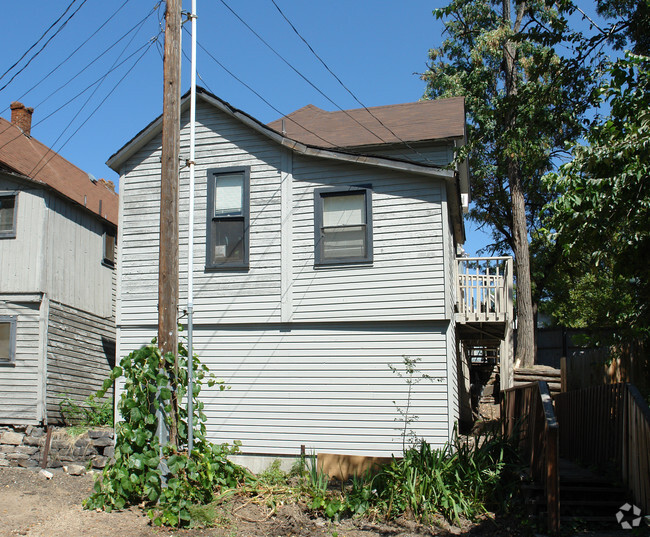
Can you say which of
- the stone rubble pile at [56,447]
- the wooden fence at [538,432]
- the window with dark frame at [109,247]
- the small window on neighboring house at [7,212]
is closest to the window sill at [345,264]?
the wooden fence at [538,432]

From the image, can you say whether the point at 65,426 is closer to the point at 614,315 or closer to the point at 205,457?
the point at 205,457

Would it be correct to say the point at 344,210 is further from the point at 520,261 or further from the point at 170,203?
the point at 520,261

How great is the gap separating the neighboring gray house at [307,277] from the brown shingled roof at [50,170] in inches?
136

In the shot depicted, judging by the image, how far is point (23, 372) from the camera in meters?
14.9

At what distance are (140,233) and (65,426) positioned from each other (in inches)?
196

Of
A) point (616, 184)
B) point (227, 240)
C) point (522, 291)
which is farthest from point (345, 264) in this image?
point (522, 291)

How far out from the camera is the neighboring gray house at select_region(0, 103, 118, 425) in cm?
1492

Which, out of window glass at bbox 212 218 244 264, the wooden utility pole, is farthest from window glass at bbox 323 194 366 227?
the wooden utility pole

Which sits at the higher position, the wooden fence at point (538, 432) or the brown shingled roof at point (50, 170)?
the brown shingled roof at point (50, 170)

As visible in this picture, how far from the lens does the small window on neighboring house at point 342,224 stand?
12828 mm

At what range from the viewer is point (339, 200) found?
13.1 m

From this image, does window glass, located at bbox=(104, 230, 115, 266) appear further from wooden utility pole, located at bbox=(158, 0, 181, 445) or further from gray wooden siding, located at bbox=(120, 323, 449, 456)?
wooden utility pole, located at bbox=(158, 0, 181, 445)

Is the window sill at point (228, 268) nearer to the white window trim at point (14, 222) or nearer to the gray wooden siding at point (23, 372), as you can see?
the gray wooden siding at point (23, 372)

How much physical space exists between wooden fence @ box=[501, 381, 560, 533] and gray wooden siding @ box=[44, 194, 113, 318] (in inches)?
407
